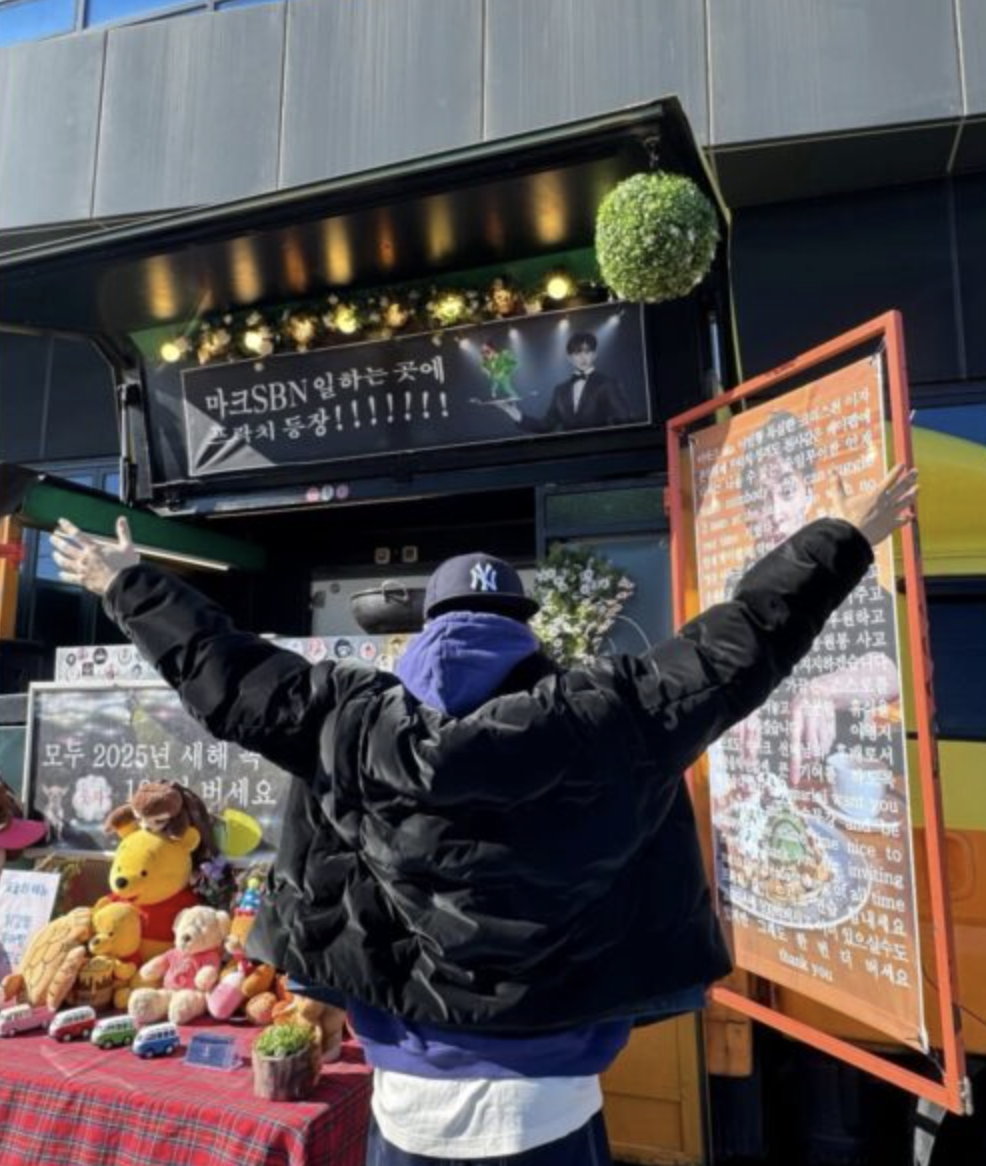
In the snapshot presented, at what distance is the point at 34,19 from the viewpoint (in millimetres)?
7219

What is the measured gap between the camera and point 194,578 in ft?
20.9

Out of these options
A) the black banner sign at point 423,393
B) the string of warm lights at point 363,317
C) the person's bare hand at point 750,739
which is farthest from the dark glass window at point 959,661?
the string of warm lights at point 363,317

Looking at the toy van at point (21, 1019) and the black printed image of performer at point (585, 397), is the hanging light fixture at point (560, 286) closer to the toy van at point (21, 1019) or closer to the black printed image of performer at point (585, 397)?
the black printed image of performer at point (585, 397)

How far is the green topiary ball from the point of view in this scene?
3443 mm

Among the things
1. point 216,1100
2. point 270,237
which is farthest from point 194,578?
point 216,1100

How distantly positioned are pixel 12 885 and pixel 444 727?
3.27 metres

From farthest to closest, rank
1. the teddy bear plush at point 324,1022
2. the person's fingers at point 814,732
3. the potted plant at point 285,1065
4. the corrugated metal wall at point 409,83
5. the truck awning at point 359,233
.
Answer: the corrugated metal wall at point 409,83
the truck awning at point 359,233
the person's fingers at point 814,732
the teddy bear plush at point 324,1022
the potted plant at point 285,1065

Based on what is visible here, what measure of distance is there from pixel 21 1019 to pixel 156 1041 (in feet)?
1.86

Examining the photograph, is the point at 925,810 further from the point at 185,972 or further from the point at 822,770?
the point at 185,972

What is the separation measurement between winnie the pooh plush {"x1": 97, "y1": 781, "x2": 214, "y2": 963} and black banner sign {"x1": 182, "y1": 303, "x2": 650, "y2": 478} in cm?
225

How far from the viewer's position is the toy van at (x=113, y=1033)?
2820 mm

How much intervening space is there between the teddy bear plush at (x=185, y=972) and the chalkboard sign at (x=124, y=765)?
526mm

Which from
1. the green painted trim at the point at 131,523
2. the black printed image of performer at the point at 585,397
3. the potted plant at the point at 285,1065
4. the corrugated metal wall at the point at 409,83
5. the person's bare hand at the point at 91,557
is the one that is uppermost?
the corrugated metal wall at the point at 409,83

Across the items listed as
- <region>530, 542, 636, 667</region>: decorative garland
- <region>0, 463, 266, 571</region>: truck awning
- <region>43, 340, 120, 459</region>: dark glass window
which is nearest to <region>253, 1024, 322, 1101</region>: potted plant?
<region>530, 542, 636, 667</region>: decorative garland
